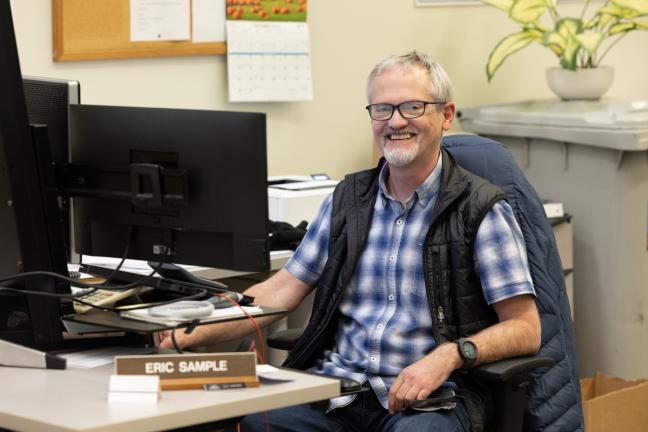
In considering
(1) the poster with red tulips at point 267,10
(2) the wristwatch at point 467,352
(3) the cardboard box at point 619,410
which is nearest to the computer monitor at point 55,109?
(2) the wristwatch at point 467,352

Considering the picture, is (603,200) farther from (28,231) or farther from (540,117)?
(28,231)

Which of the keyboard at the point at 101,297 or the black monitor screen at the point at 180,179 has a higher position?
the black monitor screen at the point at 180,179

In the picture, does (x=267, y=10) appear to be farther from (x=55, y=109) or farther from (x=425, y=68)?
(x=55, y=109)

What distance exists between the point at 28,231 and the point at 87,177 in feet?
0.48

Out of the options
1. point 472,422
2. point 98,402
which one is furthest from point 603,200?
point 98,402

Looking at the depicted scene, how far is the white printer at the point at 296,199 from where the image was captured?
3072mm

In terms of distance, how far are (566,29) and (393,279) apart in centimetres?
191

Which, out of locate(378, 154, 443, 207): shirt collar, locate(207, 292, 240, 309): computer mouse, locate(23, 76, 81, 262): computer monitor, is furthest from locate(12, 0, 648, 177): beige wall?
locate(207, 292, 240, 309): computer mouse

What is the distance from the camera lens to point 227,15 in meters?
3.38

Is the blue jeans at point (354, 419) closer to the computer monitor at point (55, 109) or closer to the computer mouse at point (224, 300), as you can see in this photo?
the computer mouse at point (224, 300)

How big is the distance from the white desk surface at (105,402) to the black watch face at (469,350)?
1.39 feet

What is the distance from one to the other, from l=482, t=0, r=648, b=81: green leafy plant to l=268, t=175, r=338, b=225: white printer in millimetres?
1001

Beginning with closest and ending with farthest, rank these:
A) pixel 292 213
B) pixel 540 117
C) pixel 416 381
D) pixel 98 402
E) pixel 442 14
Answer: pixel 98 402
pixel 416 381
pixel 292 213
pixel 540 117
pixel 442 14

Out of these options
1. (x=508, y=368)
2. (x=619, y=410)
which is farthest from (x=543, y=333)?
(x=619, y=410)
